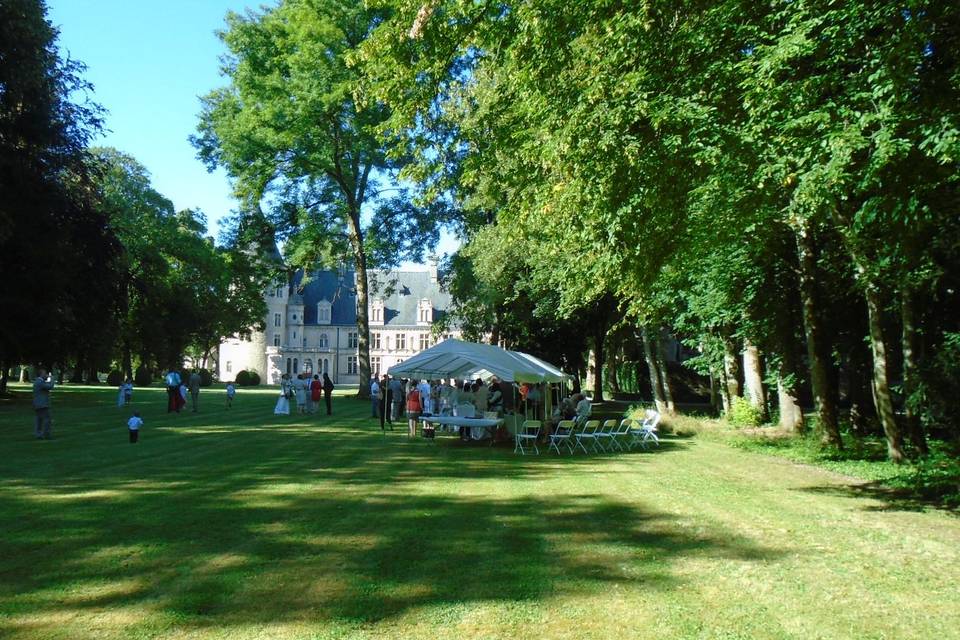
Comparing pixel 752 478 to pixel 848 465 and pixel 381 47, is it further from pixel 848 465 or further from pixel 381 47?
pixel 381 47

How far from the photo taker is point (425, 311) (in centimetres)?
8988

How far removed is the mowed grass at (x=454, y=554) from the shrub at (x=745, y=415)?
850 cm

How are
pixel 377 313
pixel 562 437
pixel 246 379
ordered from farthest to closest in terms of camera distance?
pixel 377 313 < pixel 246 379 < pixel 562 437

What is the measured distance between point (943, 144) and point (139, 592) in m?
7.69

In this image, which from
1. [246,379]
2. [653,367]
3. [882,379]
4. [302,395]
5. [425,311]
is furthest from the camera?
[425,311]

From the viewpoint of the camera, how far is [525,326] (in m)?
33.0

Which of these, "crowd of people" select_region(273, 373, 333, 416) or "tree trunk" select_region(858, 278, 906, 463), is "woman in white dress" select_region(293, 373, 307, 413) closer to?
"crowd of people" select_region(273, 373, 333, 416)

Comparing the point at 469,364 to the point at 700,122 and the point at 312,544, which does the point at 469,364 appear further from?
the point at 312,544

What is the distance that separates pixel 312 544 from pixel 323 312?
86.6 meters

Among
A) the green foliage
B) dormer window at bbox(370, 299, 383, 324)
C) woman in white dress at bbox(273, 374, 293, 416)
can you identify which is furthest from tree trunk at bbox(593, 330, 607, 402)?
dormer window at bbox(370, 299, 383, 324)

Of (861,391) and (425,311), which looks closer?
(861,391)

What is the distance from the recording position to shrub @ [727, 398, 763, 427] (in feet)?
68.1

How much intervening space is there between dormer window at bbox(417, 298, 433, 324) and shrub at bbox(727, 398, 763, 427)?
227 ft

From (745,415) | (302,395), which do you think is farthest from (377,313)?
(745,415)
